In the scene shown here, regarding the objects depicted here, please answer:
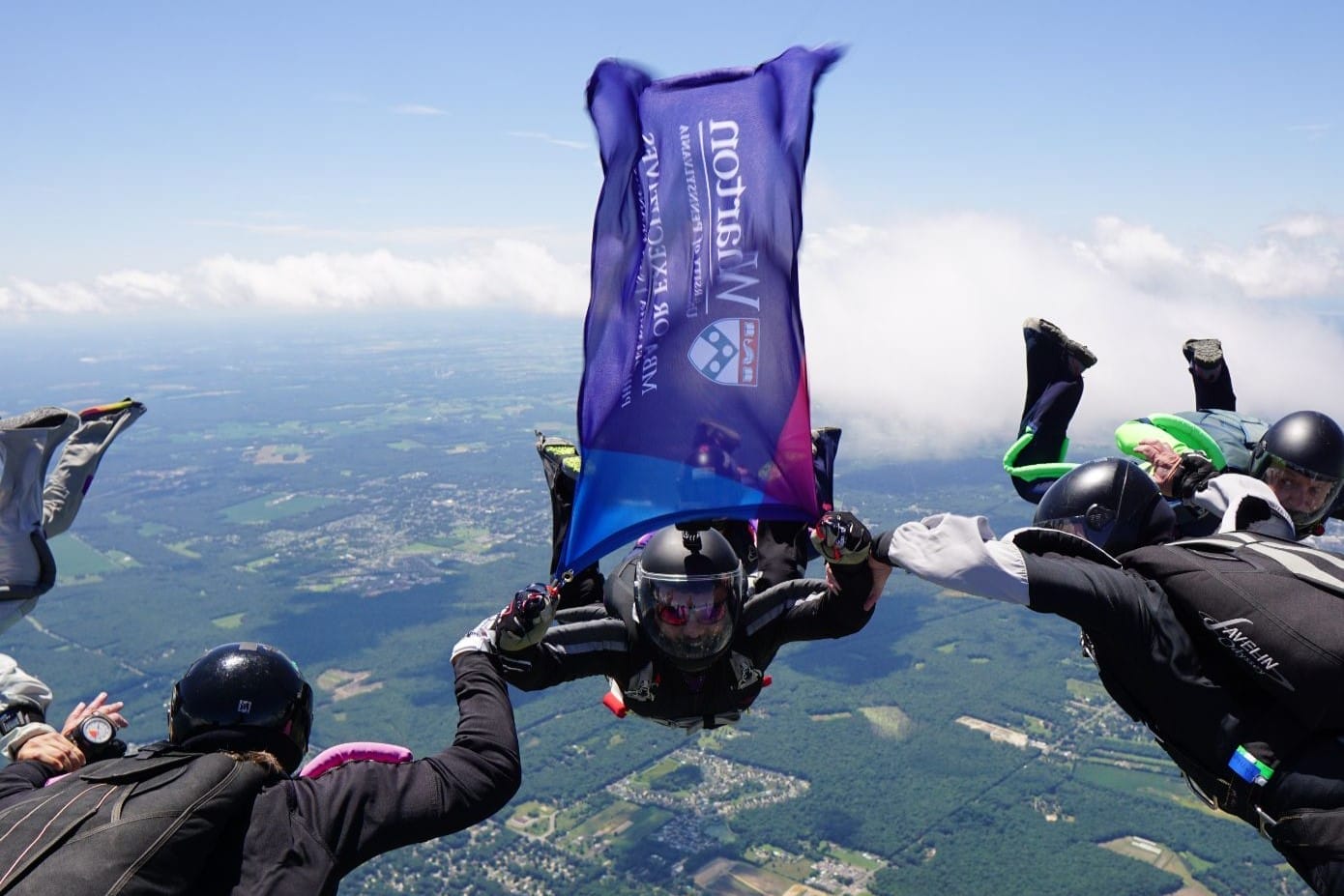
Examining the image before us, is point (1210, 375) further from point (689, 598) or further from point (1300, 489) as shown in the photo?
point (689, 598)

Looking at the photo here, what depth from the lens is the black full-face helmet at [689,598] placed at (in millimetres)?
4836

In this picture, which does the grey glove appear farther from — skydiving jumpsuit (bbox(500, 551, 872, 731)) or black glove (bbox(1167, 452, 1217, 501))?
black glove (bbox(1167, 452, 1217, 501))

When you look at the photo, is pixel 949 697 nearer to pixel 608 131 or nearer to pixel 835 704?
pixel 835 704

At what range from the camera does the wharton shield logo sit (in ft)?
15.9

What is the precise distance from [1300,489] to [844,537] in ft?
8.58

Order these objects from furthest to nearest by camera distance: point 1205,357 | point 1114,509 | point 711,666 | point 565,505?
point 1205,357
point 565,505
point 711,666
point 1114,509

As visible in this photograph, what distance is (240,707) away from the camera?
3135 mm

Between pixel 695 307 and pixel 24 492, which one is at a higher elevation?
pixel 695 307

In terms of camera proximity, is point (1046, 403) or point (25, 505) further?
point (1046, 403)

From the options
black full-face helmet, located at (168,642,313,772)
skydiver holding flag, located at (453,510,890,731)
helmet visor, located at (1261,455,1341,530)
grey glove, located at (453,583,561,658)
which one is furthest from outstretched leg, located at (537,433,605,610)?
helmet visor, located at (1261,455,1341,530)

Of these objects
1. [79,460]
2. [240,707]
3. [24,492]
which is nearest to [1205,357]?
[240,707]

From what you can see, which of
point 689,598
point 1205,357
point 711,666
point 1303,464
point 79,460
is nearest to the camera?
point 1303,464

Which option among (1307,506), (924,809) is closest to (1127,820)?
(924,809)

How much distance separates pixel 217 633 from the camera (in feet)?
278
